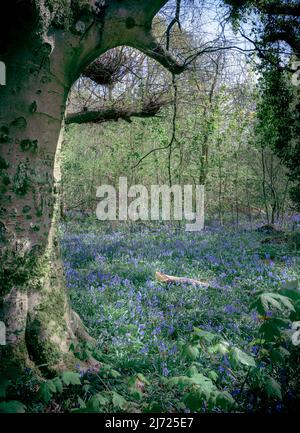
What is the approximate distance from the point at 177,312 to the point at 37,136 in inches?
113

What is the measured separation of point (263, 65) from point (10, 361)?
26.0 feet

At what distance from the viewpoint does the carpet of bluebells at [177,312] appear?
2.78m

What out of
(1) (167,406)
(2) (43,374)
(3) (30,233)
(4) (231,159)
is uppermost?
(4) (231,159)

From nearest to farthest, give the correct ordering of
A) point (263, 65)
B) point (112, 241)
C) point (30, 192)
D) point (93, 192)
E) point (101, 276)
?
point (30, 192), point (101, 276), point (263, 65), point (112, 241), point (93, 192)

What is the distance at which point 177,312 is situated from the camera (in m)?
4.77

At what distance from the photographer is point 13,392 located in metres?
2.64

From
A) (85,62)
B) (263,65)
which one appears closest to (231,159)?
(263,65)

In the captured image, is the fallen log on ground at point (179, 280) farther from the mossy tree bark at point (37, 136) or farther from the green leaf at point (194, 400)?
the green leaf at point (194, 400)

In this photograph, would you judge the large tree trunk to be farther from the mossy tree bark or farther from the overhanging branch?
the overhanging branch

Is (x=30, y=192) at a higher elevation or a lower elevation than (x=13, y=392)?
higher

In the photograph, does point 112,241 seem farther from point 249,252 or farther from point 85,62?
point 85,62

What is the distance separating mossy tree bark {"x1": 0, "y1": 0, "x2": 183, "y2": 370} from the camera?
8.89ft

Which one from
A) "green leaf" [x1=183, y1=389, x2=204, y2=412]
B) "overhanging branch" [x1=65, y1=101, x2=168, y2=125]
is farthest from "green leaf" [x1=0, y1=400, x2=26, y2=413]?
"overhanging branch" [x1=65, y1=101, x2=168, y2=125]

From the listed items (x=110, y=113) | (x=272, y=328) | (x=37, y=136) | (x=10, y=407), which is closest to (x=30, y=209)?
(x=37, y=136)
